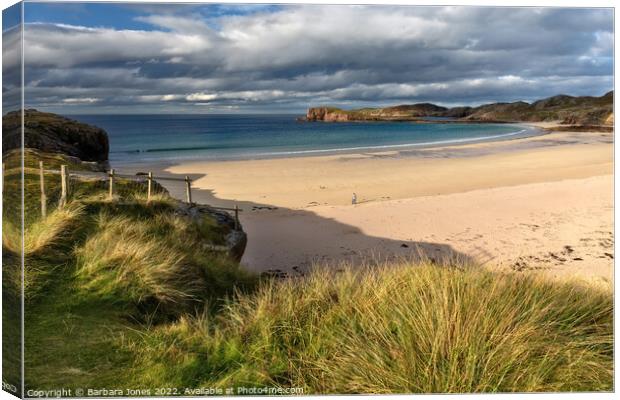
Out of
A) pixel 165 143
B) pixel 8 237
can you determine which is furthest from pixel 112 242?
pixel 165 143

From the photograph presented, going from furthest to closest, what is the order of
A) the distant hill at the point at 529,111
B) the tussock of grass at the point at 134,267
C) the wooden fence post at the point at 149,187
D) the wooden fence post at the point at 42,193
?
the wooden fence post at the point at 149,187 < the distant hill at the point at 529,111 < the tussock of grass at the point at 134,267 < the wooden fence post at the point at 42,193

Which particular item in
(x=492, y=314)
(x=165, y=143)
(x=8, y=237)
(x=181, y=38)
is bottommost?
(x=492, y=314)

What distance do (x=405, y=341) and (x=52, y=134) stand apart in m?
3.49

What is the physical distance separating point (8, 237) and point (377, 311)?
2907 millimetres

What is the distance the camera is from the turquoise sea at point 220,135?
5.47m

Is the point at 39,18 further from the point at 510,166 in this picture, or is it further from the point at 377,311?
the point at 510,166

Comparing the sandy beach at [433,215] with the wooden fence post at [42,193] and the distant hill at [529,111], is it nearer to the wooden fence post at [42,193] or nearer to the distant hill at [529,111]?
the distant hill at [529,111]

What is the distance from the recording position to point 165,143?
715 cm

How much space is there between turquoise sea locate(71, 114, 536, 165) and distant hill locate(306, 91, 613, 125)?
0.40 m

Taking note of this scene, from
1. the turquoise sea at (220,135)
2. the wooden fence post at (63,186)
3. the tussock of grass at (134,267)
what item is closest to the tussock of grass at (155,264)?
the tussock of grass at (134,267)

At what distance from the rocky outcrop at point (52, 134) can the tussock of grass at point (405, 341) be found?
6.13ft

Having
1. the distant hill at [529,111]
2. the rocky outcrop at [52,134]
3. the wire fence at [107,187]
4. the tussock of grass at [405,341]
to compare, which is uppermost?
the distant hill at [529,111]

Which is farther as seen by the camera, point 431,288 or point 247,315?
point 247,315

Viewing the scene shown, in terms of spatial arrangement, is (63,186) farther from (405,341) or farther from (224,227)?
(405,341)
